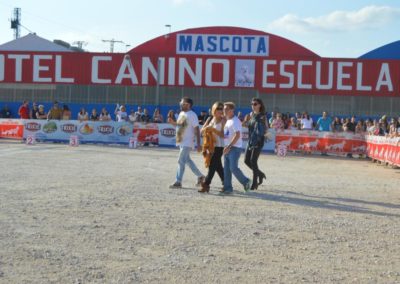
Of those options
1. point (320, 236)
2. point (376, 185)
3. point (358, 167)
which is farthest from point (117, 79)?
point (320, 236)

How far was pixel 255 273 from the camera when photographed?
5.64 m

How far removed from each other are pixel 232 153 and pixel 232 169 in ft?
0.92

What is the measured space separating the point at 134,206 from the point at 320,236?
281cm

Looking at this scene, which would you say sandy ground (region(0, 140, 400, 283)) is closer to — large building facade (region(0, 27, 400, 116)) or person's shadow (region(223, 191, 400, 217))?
person's shadow (region(223, 191, 400, 217))

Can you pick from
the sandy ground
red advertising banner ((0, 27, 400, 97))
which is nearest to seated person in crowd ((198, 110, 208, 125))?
red advertising banner ((0, 27, 400, 97))

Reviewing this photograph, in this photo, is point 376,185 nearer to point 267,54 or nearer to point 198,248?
point 198,248

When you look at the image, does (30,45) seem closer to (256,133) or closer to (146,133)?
(146,133)

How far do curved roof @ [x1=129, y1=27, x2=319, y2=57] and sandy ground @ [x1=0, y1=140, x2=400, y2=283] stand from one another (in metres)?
24.7

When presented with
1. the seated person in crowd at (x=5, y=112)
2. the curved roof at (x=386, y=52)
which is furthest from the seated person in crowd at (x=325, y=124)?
the seated person in crowd at (x=5, y=112)

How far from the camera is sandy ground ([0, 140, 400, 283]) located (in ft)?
18.4

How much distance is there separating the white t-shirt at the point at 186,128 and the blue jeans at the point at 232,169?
842 mm

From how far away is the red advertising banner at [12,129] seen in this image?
2686cm

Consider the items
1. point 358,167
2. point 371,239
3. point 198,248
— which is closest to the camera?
point 198,248

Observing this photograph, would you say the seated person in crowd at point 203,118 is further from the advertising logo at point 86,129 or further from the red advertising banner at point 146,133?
the advertising logo at point 86,129
